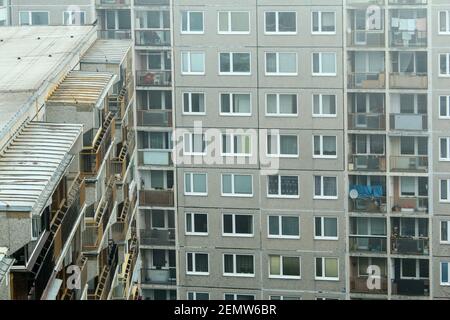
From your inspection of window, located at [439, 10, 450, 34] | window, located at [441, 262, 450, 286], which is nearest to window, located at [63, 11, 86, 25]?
window, located at [439, 10, 450, 34]

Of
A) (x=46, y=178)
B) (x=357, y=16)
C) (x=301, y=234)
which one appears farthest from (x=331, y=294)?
(x=46, y=178)

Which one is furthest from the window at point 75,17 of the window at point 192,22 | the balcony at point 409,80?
the balcony at point 409,80

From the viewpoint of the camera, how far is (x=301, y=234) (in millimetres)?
12133

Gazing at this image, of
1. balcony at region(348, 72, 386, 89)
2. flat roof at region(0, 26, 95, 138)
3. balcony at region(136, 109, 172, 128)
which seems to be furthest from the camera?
balcony at region(136, 109, 172, 128)

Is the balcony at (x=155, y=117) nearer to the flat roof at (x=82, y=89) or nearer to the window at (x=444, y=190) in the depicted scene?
the window at (x=444, y=190)

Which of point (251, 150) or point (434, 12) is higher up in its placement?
point (434, 12)

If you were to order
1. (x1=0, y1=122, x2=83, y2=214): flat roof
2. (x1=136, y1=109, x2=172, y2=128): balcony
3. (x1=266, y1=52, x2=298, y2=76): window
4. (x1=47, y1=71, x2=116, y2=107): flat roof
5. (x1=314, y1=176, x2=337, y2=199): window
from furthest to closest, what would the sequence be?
(x1=136, y1=109, x2=172, y2=128): balcony → (x1=314, y1=176, x2=337, y2=199): window → (x1=266, y1=52, x2=298, y2=76): window → (x1=47, y1=71, x2=116, y2=107): flat roof → (x1=0, y1=122, x2=83, y2=214): flat roof

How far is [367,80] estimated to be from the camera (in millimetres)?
11883

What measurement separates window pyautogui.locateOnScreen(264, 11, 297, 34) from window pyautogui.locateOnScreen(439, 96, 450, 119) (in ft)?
5.30

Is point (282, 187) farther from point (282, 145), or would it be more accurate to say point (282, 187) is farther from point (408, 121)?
point (408, 121)

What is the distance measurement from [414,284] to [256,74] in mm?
2660

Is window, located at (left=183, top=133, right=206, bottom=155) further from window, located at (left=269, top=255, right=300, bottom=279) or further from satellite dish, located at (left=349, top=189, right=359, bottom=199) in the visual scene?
satellite dish, located at (left=349, top=189, right=359, bottom=199)

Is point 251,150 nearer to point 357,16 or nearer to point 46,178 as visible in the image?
point 357,16

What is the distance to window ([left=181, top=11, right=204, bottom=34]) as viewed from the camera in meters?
12.1
